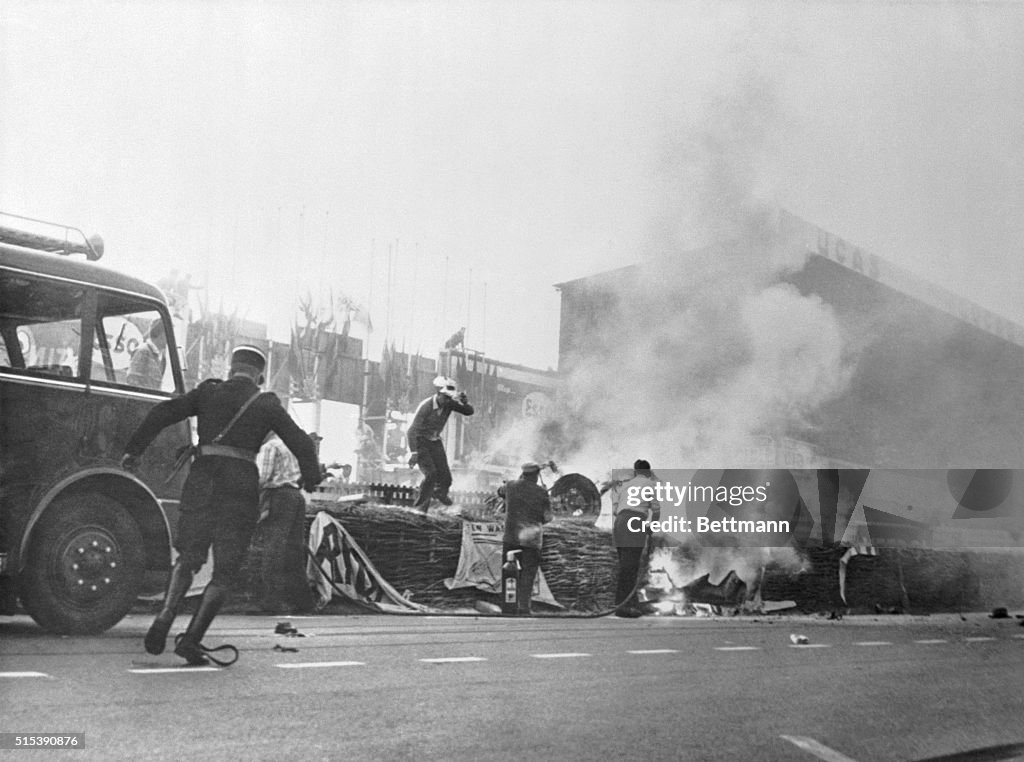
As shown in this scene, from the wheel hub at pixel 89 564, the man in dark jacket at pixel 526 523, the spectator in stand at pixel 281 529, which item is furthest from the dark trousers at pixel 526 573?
the wheel hub at pixel 89 564

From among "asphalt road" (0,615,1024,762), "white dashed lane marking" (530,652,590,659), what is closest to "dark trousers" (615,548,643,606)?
"asphalt road" (0,615,1024,762)

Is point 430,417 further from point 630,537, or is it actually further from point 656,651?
point 630,537

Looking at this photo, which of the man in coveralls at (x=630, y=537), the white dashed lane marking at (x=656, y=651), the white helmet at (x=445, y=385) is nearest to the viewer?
the white helmet at (x=445, y=385)

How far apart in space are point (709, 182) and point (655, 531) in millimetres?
2222

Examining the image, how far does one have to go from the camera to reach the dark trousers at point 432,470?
604 centimetres

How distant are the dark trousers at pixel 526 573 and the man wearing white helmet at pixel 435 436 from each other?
2.67ft

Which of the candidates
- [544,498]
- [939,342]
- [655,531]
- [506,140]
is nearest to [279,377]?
[506,140]

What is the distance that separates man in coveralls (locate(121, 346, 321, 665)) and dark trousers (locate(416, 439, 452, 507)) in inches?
52.6

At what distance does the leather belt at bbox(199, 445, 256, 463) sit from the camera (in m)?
4.64

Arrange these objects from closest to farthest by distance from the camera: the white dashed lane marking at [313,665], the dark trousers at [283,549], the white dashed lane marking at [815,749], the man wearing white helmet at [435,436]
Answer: the white dashed lane marking at [815,749] → the white dashed lane marking at [313,665] → the dark trousers at [283,549] → the man wearing white helmet at [435,436]

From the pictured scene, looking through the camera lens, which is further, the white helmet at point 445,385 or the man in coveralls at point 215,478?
the white helmet at point 445,385

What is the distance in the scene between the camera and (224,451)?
15.3ft

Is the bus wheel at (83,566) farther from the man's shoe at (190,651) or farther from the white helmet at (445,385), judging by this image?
the white helmet at (445,385)

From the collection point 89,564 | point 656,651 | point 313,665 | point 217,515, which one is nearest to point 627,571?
point 656,651
